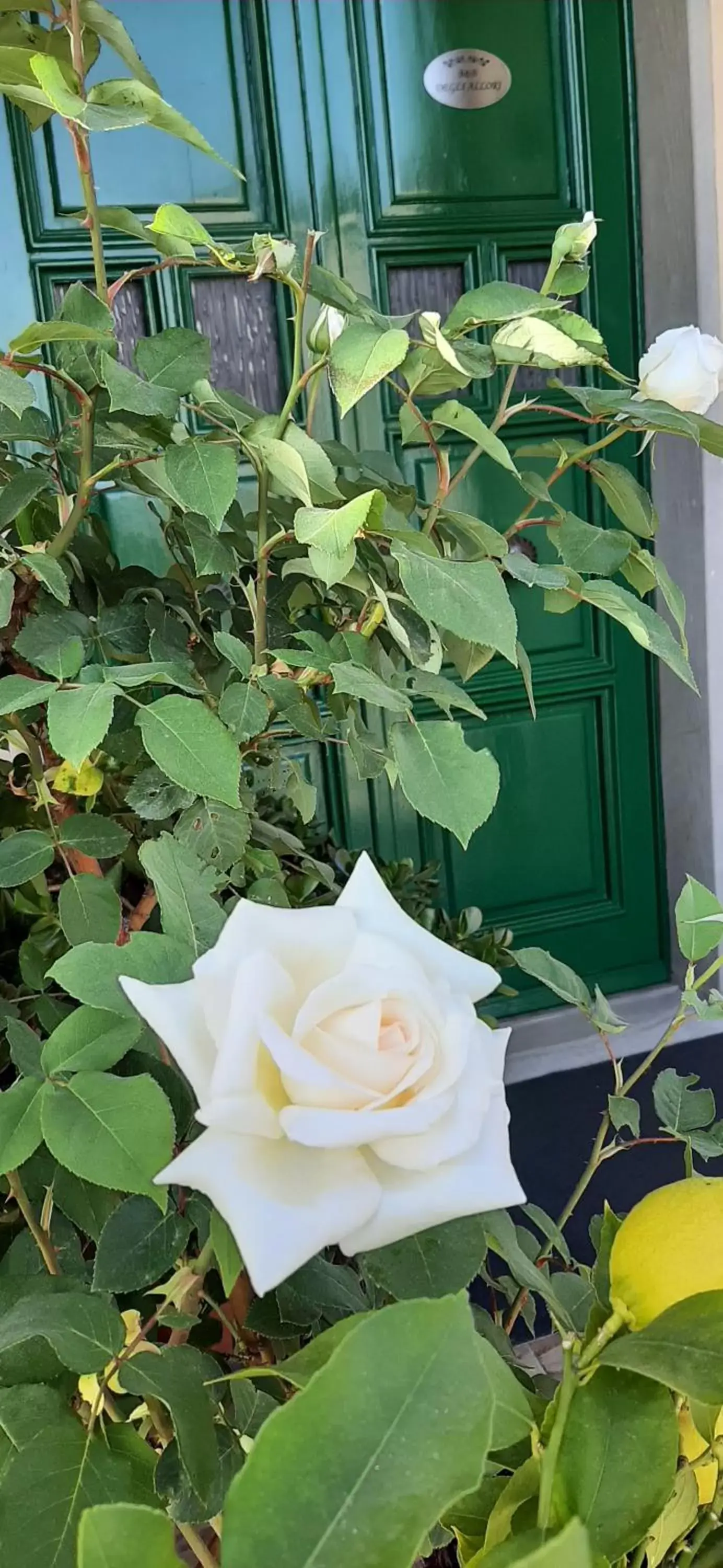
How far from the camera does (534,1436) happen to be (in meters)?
0.28

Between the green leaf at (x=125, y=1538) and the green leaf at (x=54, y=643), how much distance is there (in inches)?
10.9

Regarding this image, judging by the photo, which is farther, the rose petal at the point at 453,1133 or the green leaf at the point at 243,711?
the green leaf at the point at 243,711

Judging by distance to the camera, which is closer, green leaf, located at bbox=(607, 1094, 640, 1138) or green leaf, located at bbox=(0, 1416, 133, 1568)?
green leaf, located at bbox=(0, 1416, 133, 1568)

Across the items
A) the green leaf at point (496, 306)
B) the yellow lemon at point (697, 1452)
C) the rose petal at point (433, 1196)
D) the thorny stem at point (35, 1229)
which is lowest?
the yellow lemon at point (697, 1452)

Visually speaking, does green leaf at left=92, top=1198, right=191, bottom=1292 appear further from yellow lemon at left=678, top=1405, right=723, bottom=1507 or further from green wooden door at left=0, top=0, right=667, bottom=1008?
green wooden door at left=0, top=0, right=667, bottom=1008

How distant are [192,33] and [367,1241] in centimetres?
187

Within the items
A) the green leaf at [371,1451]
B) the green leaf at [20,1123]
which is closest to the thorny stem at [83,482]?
the green leaf at [20,1123]

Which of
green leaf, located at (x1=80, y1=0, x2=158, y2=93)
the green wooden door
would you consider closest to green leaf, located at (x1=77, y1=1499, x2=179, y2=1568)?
A: green leaf, located at (x1=80, y1=0, x2=158, y2=93)

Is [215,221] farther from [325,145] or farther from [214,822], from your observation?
[214,822]

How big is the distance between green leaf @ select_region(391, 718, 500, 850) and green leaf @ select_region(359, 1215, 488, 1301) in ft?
0.39

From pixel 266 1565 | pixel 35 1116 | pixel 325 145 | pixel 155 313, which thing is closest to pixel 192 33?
pixel 325 145

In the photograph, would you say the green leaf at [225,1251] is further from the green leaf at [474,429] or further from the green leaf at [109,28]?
the green leaf at [109,28]

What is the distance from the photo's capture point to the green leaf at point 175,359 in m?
0.39

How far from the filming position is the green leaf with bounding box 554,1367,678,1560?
0.24m
